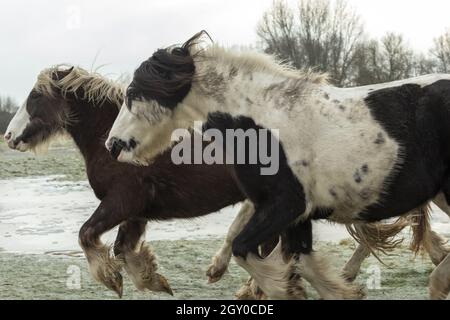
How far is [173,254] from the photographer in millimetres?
7777

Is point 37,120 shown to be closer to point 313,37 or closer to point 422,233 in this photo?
point 422,233

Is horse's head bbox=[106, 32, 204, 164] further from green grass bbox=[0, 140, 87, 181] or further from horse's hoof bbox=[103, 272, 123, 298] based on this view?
green grass bbox=[0, 140, 87, 181]

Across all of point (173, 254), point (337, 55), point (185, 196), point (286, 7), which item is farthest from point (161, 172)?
point (286, 7)

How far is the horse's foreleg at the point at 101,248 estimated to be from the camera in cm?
575

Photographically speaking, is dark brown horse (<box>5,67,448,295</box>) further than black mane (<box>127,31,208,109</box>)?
Yes

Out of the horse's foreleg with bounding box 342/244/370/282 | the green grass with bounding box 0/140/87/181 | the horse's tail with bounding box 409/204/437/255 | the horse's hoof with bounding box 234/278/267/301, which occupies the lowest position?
the green grass with bounding box 0/140/87/181

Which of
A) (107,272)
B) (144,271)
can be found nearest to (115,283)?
(107,272)

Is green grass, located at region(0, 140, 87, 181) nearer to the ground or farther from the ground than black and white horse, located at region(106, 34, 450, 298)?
nearer to the ground

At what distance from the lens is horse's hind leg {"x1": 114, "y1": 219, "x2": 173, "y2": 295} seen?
613 centimetres

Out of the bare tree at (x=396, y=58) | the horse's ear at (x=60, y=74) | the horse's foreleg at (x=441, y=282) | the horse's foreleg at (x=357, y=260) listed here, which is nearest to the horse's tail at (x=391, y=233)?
the horse's foreleg at (x=357, y=260)

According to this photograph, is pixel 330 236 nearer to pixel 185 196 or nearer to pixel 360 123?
pixel 185 196

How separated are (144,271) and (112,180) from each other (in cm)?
81

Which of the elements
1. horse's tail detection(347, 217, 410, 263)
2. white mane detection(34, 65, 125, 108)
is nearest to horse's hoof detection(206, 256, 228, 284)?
horse's tail detection(347, 217, 410, 263)

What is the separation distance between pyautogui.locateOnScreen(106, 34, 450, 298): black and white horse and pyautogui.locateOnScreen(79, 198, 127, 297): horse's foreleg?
4.36 feet
